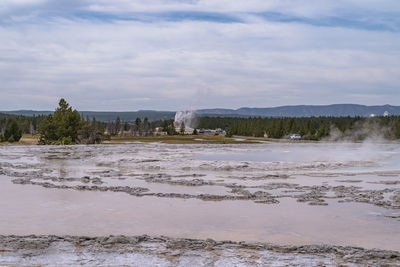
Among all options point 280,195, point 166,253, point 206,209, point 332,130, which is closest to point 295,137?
point 332,130

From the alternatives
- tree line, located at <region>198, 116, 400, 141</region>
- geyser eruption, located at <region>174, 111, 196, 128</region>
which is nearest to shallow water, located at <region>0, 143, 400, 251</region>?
tree line, located at <region>198, 116, 400, 141</region>

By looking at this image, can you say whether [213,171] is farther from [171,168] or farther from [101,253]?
[101,253]

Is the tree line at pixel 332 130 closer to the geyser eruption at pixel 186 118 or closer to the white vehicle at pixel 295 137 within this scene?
the white vehicle at pixel 295 137

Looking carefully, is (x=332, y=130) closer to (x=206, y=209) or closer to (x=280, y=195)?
(x=280, y=195)

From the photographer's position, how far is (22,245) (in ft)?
28.3

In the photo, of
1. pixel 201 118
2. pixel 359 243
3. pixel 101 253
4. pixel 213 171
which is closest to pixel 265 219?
pixel 359 243

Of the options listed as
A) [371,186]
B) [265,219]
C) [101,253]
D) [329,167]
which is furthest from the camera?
[329,167]

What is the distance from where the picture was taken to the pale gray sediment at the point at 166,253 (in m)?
7.84

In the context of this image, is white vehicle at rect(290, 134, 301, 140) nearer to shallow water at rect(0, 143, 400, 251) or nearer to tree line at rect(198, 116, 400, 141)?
tree line at rect(198, 116, 400, 141)

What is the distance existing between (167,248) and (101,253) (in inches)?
48.9

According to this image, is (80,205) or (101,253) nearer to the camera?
(101,253)

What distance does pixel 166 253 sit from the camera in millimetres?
8344

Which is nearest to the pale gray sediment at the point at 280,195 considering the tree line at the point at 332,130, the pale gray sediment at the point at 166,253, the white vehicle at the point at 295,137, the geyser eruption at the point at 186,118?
the pale gray sediment at the point at 166,253

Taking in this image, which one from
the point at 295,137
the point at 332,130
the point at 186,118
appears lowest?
the point at 295,137
